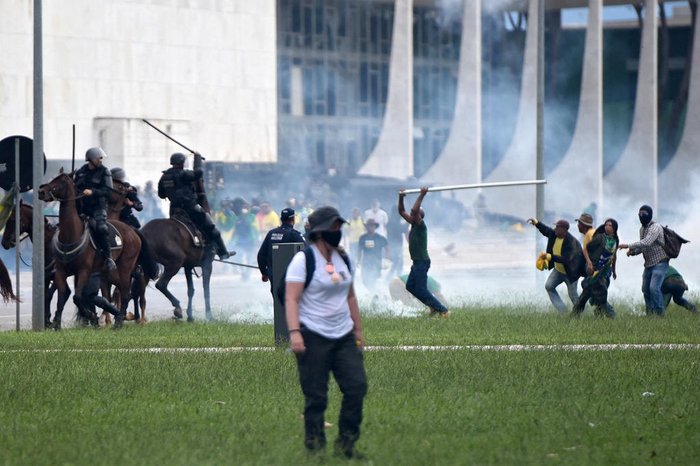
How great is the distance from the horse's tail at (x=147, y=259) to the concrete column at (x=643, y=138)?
141 feet

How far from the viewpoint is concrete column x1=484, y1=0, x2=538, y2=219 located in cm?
5912

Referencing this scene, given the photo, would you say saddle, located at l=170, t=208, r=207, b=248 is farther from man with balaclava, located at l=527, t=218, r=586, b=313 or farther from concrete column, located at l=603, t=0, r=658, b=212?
concrete column, located at l=603, t=0, r=658, b=212

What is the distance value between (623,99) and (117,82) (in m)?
38.1

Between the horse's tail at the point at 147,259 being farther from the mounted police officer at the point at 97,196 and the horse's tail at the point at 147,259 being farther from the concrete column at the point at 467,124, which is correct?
the concrete column at the point at 467,124

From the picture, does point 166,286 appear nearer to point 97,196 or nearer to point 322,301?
point 97,196

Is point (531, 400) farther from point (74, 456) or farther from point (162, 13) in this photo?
point (162, 13)

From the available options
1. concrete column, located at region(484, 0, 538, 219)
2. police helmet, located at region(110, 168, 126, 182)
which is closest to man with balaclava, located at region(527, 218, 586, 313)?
police helmet, located at region(110, 168, 126, 182)

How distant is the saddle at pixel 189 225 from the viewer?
22.9 meters

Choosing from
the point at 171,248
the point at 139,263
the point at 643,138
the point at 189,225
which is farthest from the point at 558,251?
the point at 643,138

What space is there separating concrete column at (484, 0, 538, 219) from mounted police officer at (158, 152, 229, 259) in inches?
1424

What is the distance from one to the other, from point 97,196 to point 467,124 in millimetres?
39777

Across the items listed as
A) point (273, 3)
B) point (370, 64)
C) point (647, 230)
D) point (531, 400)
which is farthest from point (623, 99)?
point (531, 400)

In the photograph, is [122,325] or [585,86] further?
[585,86]

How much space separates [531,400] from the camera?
12.3 metres
